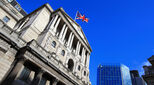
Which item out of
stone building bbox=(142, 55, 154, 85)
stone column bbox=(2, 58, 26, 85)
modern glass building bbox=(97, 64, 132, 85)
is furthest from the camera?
modern glass building bbox=(97, 64, 132, 85)

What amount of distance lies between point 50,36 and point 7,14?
59.7 ft

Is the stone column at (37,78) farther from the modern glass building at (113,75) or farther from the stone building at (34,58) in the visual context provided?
the modern glass building at (113,75)

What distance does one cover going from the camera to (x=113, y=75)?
128250 millimetres

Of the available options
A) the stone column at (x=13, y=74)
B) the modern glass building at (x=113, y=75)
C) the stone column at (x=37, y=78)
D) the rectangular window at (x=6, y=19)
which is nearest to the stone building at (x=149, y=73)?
the stone column at (x=37, y=78)

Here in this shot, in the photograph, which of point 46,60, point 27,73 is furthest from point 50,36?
point 27,73

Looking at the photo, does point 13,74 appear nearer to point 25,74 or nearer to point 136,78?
point 25,74

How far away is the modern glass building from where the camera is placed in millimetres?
122750

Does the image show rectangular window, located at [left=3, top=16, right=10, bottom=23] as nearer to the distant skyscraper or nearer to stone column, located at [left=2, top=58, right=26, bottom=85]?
stone column, located at [left=2, top=58, right=26, bottom=85]

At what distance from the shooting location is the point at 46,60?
1680 cm

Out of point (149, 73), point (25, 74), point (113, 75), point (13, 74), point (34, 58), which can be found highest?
point (113, 75)

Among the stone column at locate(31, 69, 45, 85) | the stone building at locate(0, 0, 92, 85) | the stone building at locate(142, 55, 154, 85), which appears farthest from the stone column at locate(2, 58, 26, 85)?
the stone building at locate(142, 55, 154, 85)

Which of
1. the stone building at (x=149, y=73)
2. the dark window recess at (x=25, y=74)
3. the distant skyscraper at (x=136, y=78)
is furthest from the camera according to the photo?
the distant skyscraper at (x=136, y=78)

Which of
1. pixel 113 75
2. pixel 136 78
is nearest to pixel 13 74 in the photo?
pixel 113 75

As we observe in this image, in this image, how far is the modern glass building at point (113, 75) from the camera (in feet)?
403
